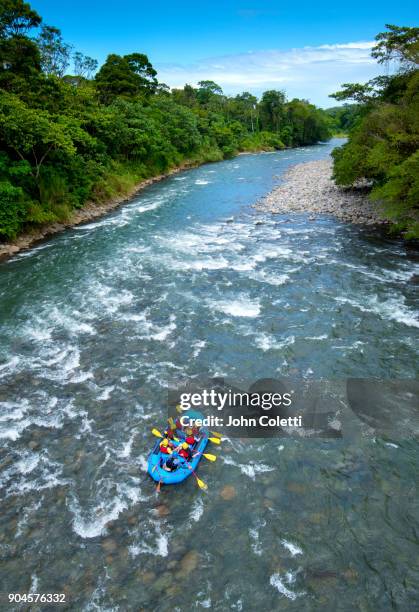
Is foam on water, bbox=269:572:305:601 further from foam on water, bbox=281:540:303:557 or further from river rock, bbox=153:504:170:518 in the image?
river rock, bbox=153:504:170:518

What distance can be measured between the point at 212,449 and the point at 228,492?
1.05 metres

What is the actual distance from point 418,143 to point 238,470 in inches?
633

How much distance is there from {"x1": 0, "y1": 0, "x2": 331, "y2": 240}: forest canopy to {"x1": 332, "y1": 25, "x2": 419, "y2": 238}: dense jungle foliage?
49.1ft

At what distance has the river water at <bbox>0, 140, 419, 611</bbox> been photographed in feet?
18.4

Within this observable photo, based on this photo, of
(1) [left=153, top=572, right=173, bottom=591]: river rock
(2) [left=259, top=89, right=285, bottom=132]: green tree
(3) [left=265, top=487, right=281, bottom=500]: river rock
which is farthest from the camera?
(2) [left=259, top=89, right=285, bottom=132]: green tree

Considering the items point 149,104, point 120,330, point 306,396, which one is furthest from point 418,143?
point 149,104

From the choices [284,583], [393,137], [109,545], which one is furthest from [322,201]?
[109,545]

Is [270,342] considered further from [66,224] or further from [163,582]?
[66,224]

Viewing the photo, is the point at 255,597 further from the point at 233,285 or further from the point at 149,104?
the point at 149,104

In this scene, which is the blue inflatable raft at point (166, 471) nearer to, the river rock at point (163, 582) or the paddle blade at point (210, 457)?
the paddle blade at point (210, 457)

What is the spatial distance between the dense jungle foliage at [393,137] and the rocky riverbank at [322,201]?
4.41 ft

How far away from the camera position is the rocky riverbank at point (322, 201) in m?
23.1

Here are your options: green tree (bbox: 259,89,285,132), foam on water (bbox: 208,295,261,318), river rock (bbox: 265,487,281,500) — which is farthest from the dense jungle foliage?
green tree (bbox: 259,89,285,132)

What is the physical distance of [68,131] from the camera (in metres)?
20.5
